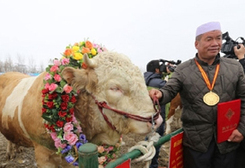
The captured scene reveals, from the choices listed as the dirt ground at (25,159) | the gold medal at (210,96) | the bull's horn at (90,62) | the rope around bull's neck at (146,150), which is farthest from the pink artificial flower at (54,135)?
the dirt ground at (25,159)

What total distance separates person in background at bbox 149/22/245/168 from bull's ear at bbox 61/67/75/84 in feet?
2.88

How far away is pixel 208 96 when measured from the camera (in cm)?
197

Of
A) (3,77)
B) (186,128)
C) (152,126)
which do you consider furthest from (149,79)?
(3,77)

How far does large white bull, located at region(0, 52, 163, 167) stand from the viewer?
193 cm

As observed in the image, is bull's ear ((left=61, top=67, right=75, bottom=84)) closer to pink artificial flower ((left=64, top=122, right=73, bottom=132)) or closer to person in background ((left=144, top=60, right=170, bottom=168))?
pink artificial flower ((left=64, top=122, right=73, bottom=132))

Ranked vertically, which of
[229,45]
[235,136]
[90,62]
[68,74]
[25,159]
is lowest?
[25,159]

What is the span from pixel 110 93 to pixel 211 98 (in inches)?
41.1

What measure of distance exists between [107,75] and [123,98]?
0.30 m

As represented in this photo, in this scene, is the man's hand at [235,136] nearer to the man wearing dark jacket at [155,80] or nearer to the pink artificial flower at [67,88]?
the pink artificial flower at [67,88]

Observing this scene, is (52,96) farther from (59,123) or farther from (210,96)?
(210,96)

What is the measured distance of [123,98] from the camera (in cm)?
198

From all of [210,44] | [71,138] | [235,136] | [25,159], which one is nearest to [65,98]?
[71,138]

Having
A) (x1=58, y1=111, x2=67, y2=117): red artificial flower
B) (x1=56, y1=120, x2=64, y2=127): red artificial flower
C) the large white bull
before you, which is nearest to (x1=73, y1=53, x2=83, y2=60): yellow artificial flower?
the large white bull

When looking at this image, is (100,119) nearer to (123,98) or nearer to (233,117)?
(123,98)
